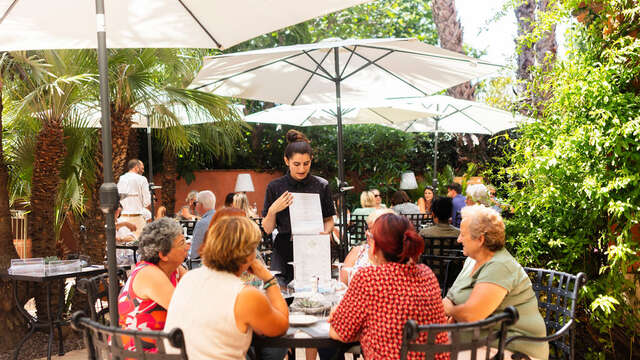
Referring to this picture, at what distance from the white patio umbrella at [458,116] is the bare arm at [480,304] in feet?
18.2

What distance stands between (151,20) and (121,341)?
6.92 feet

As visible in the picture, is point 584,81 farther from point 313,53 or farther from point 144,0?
point 144,0

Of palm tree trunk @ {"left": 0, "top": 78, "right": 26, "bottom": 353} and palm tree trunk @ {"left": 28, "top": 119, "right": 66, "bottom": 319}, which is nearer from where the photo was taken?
palm tree trunk @ {"left": 0, "top": 78, "right": 26, "bottom": 353}

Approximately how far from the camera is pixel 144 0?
3252mm

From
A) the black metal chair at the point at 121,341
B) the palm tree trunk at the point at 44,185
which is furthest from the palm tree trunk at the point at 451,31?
the black metal chair at the point at 121,341

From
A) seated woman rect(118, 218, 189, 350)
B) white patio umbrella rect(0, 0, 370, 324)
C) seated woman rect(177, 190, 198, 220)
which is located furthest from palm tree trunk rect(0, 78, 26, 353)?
seated woman rect(177, 190, 198, 220)

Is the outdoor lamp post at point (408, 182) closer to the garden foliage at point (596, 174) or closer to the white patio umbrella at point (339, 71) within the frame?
the white patio umbrella at point (339, 71)

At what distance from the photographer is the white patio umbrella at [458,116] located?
8.30m

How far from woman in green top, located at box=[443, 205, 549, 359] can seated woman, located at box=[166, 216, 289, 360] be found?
0.91 metres

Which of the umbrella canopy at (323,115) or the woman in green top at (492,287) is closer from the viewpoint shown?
the woman in green top at (492,287)

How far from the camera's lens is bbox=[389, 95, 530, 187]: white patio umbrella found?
27.2ft

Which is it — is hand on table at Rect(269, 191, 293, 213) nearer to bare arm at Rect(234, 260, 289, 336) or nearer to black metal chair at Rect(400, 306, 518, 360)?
bare arm at Rect(234, 260, 289, 336)

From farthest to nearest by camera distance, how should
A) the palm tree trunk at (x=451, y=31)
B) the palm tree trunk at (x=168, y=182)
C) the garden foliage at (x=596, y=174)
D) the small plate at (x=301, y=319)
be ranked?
the palm tree trunk at (x=451, y=31), the palm tree trunk at (x=168, y=182), the garden foliage at (x=596, y=174), the small plate at (x=301, y=319)

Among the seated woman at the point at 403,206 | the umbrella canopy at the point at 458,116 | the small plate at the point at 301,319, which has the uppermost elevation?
the umbrella canopy at the point at 458,116
